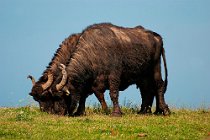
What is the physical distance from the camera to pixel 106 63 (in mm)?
18875

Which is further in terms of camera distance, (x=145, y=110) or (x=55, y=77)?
(x=145, y=110)

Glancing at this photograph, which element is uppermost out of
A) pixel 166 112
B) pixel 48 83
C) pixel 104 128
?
pixel 48 83

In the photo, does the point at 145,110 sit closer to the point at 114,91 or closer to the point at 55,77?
the point at 114,91

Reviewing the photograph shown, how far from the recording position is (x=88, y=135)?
516 inches

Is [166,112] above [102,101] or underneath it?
underneath

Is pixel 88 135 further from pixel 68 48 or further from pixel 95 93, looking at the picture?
pixel 68 48

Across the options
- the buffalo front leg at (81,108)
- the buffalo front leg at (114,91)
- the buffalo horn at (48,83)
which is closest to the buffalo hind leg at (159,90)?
the buffalo front leg at (114,91)

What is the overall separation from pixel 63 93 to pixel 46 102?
83 centimetres

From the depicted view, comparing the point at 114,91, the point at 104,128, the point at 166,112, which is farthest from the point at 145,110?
the point at 104,128

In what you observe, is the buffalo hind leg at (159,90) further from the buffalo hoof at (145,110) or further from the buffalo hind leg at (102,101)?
the buffalo hind leg at (102,101)

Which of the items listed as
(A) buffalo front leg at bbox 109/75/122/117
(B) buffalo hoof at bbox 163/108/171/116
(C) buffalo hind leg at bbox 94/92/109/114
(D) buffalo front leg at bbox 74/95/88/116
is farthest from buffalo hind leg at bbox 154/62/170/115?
(D) buffalo front leg at bbox 74/95/88/116

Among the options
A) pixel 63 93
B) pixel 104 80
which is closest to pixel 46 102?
pixel 63 93

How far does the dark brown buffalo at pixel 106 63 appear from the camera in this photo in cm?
1891

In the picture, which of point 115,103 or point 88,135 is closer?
point 88,135
